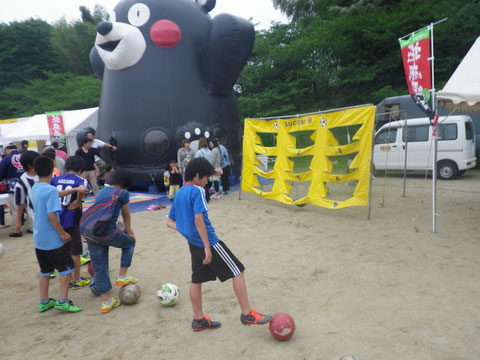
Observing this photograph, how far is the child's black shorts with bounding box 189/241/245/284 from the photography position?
2.67m

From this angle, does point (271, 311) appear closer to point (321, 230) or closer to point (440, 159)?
point (321, 230)

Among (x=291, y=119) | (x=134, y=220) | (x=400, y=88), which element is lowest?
(x=134, y=220)

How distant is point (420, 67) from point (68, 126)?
12947mm

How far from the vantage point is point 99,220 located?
307 cm

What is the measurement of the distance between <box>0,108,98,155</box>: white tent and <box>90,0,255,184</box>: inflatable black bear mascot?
4.68m

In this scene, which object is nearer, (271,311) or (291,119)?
(271,311)

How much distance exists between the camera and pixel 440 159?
10703 millimetres

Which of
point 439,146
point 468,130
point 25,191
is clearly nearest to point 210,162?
point 25,191

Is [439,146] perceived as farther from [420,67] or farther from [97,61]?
[97,61]

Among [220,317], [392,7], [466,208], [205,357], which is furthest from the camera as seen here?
[392,7]

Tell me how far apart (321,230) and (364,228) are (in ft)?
2.41

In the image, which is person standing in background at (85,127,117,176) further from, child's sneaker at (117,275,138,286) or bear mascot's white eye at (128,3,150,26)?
child's sneaker at (117,275,138,286)

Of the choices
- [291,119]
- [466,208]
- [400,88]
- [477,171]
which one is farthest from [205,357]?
[400,88]

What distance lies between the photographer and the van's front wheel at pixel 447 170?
1055cm
